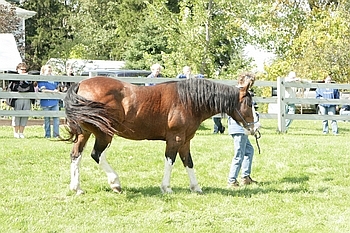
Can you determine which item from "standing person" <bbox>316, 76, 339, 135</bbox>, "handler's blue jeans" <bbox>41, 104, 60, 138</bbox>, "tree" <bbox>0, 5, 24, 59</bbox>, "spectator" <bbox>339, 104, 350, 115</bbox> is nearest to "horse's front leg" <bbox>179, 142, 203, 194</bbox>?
"handler's blue jeans" <bbox>41, 104, 60, 138</bbox>

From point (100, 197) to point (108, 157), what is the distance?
107 inches

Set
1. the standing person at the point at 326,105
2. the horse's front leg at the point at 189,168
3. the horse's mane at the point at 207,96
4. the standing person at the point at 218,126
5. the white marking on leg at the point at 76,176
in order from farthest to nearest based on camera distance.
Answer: the standing person at the point at 326,105, the standing person at the point at 218,126, the horse's front leg at the point at 189,168, the horse's mane at the point at 207,96, the white marking on leg at the point at 76,176

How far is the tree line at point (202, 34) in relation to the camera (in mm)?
21891

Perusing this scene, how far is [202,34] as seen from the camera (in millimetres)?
21938

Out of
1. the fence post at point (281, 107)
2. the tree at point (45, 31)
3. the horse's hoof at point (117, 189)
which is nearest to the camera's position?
the horse's hoof at point (117, 189)

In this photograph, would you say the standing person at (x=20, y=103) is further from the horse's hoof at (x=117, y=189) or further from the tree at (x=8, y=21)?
the tree at (x=8, y=21)

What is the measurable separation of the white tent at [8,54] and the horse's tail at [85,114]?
18145mm

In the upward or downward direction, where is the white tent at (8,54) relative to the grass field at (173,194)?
upward

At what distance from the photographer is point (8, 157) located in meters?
8.80

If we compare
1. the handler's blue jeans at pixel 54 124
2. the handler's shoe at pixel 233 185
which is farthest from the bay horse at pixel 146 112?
the handler's blue jeans at pixel 54 124

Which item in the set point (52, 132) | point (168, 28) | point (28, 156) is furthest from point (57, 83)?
point (168, 28)

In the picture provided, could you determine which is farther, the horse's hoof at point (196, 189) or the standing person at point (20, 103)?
the standing person at point (20, 103)

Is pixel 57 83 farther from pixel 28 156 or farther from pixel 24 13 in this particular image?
pixel 24 13

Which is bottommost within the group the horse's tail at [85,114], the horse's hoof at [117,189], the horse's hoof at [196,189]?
the horse's hoof at [196,189]
